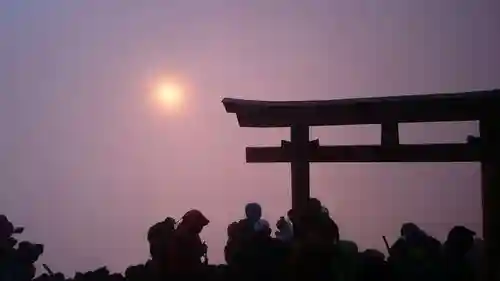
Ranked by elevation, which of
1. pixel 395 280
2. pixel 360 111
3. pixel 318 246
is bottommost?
pixel 395 280

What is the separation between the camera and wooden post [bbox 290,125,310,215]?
184 inches

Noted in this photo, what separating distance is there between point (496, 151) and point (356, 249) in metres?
1.29

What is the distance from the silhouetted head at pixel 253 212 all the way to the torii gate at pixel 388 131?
35 centimetres

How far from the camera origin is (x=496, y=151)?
425 cm

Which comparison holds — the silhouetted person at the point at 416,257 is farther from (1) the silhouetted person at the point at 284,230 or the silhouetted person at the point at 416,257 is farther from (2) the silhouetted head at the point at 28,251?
(2) the silhouetted head at the point at 28,251

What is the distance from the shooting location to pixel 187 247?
4.17 metres

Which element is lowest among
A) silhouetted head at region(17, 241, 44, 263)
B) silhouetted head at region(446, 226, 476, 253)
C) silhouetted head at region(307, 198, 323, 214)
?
silhouetted head at region(17, 241, 44, 263)

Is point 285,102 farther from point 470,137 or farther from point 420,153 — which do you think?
point 470,137

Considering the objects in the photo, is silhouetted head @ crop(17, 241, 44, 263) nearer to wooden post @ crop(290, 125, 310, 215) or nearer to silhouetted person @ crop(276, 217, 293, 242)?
silhouetted person @ crop(276, 217, 293, 242)

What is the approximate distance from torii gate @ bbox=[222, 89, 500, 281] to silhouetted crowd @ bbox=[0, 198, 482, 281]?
33 centimetres

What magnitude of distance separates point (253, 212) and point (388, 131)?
4.24 feet

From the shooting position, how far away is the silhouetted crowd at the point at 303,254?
3.90m

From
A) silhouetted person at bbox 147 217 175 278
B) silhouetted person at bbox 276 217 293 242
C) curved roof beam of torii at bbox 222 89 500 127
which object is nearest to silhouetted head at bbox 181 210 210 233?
silhouetted person at bbox 147 217 175 278

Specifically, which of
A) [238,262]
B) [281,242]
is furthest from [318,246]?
[238,262]
